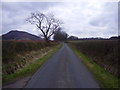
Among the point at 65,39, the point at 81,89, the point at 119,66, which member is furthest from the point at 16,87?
the point at 65,39

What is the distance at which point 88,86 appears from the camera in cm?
898

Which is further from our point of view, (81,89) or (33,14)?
(33,14)

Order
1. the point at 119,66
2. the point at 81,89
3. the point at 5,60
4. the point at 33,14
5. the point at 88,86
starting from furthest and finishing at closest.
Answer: the point at 33,14 → the point at 5,60 → the point at 119,66 → the point at 88,86 → the point at 81,89

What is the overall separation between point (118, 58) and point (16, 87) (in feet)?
25.6

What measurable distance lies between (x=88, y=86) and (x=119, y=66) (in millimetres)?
4833

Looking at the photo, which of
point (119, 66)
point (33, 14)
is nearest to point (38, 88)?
point (119, 66)

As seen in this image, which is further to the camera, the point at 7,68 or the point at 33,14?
the point at 33,14

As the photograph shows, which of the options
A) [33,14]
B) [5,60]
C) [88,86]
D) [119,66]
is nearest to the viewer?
[88,86]

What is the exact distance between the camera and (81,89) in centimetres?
842

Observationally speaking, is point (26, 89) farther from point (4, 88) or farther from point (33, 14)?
point (33, 14)

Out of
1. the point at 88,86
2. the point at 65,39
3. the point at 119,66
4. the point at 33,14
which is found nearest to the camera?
the point at 88,86

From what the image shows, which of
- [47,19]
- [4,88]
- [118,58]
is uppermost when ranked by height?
[47,19]

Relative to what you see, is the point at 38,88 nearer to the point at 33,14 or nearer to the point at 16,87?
the point at 16,87

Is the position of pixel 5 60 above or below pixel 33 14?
below
